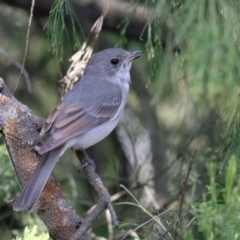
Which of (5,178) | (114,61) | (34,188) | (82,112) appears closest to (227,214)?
(34,188)

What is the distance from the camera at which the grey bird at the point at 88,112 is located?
3.39m

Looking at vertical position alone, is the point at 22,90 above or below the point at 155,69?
below

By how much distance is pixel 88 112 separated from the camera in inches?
164

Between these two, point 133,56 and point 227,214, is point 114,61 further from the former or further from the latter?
point 227,214

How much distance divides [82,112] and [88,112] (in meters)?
0.05

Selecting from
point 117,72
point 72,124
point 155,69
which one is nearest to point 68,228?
point 155,69

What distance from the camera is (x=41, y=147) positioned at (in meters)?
3.32

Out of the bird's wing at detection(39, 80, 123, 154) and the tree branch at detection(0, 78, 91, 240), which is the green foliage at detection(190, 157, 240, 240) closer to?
the tree branch at detection(0, 78, 91, 240)

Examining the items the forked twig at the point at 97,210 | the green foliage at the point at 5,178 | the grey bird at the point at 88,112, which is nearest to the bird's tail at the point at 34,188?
the grey bird at the point at 88,112

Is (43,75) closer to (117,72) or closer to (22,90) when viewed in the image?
(22,90)

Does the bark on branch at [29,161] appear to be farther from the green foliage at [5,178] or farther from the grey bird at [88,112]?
the green foliage at [5,178]

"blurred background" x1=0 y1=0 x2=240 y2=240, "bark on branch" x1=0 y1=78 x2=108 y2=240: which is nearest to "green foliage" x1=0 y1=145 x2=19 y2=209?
"blurred background" x1=0 y1=0 x2=240 y2=240

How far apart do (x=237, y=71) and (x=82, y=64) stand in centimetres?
145

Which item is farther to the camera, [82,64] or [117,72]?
[117,72]
